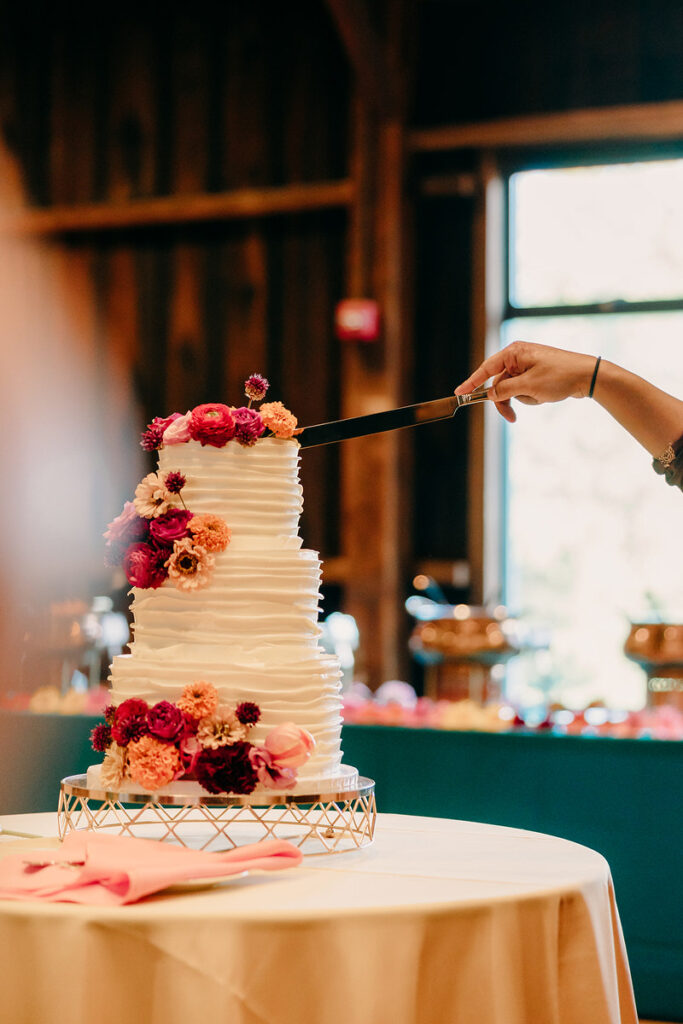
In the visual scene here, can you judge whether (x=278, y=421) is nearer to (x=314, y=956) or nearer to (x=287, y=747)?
(x=287, y=747)

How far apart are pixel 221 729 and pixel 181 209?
16.3 ft

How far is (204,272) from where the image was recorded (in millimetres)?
6383

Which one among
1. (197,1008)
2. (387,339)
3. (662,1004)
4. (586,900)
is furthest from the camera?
(387,339)

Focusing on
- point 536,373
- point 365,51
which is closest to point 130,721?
point 536,373

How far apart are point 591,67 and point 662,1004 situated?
14.4 ft

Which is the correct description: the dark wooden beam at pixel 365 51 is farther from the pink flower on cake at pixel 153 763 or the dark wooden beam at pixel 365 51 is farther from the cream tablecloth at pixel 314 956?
the cream tablecloth at pixel 314 956

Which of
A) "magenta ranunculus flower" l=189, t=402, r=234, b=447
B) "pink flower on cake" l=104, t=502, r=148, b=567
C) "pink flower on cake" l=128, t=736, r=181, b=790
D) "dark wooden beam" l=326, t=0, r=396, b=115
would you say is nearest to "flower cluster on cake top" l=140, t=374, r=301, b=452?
"magenta ranunculus flower" l=189, t=402, r=234, b=447

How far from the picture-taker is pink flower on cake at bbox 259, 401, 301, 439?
71.6 inches

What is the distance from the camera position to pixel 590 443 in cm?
586

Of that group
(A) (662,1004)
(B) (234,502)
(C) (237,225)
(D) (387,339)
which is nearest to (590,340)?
(D) (387,339)

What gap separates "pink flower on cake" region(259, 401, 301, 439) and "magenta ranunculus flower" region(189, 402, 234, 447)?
0.17 feet

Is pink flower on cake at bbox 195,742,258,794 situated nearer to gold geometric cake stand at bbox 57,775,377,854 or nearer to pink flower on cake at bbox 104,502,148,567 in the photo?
gold geometric cake stand at bbox 57,775,377,854

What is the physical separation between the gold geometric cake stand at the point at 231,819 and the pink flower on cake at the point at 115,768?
2 centimetres

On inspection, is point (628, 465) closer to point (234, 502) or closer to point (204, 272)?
point (204, 272)
